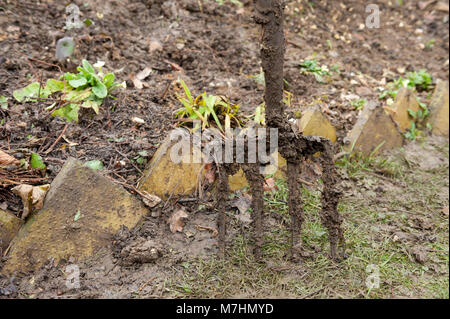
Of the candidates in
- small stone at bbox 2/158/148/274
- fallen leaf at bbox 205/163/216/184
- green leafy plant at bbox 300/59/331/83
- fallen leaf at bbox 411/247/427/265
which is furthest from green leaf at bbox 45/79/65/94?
fallen leaf at bbox 411/247/427/265

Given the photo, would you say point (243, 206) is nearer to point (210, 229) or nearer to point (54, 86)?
point (210, 229)

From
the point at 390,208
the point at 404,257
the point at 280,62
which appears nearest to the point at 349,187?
the point at 390,208

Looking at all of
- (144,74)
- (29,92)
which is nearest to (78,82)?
(29,92)

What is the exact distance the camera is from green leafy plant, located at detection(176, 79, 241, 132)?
2.60 metres

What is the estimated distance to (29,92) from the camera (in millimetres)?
2646

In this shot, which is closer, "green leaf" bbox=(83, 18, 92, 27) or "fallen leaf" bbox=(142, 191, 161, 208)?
"fallen leaf" bbox=(142, 191, 161, 208)

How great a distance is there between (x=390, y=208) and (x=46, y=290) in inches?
84.2

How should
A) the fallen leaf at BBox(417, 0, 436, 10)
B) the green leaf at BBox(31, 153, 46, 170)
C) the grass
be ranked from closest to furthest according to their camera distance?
1. the grass
2. the green leaf at BBox(31, 153, 46, 170)
3. the fallen leaf at BBox(417, 0, 436, 10)

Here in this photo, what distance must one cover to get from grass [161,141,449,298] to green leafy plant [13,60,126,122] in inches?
48.7

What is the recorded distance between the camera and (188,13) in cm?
358

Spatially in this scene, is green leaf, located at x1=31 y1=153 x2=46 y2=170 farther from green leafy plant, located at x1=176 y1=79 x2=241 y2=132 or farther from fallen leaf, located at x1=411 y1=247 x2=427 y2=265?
fallen leaf, located at x1=411 y1=247 x2=427 y2=265

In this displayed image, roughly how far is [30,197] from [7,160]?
339 millimetres

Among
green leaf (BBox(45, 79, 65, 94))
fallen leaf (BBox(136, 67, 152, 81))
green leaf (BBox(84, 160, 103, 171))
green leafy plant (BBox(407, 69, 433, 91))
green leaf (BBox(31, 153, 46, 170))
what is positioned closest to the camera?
green leaf (BBox(31, 153, 46, 170))
